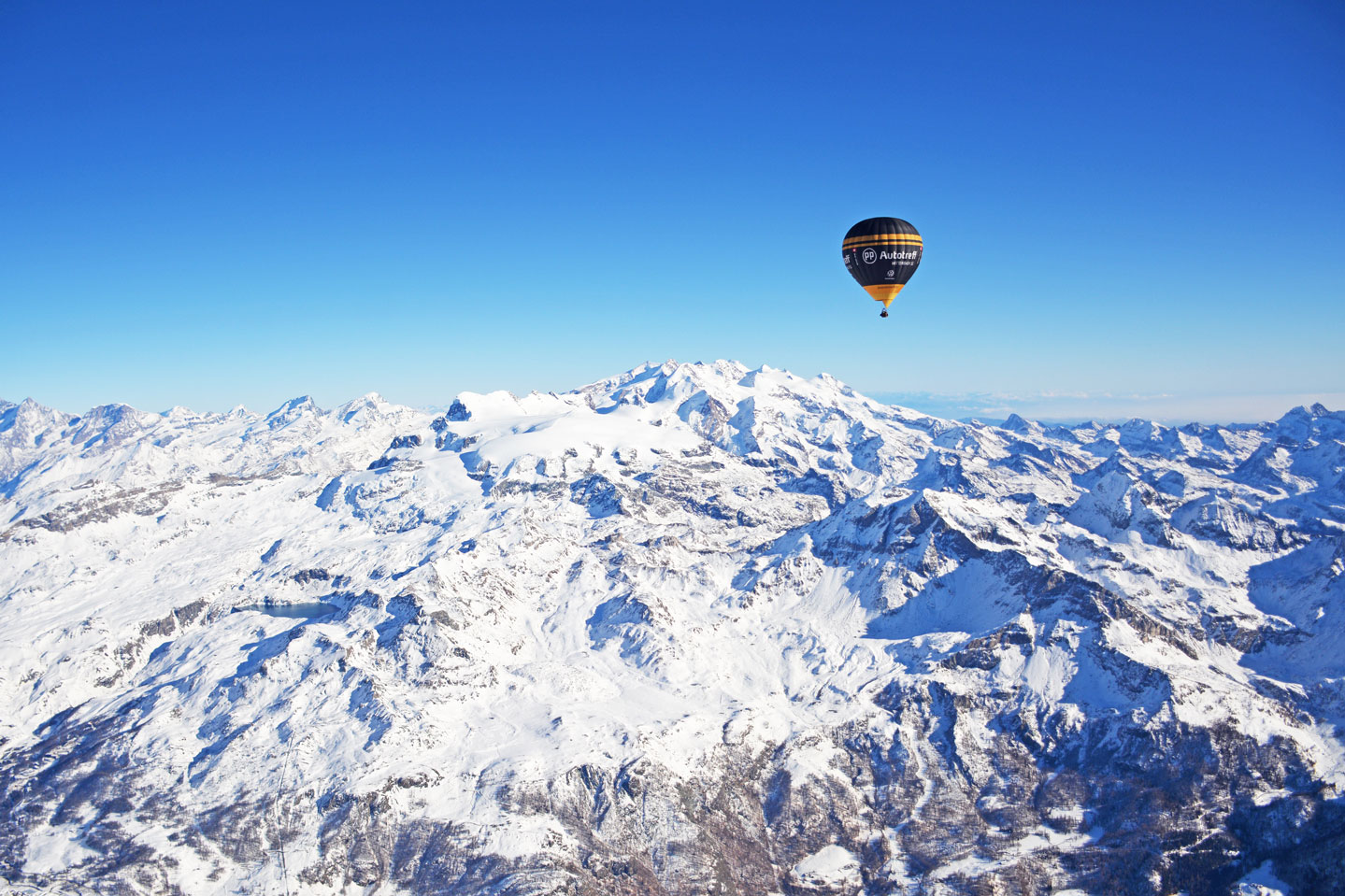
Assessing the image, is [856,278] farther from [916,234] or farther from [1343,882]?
[1343,882]

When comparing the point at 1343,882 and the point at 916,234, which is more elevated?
the point at 916,234

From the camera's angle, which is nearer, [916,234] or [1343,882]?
[916,234]

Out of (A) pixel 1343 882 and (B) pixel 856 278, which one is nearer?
(B) pixel 856 278

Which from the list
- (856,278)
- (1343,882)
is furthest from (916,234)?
(1343,882)
